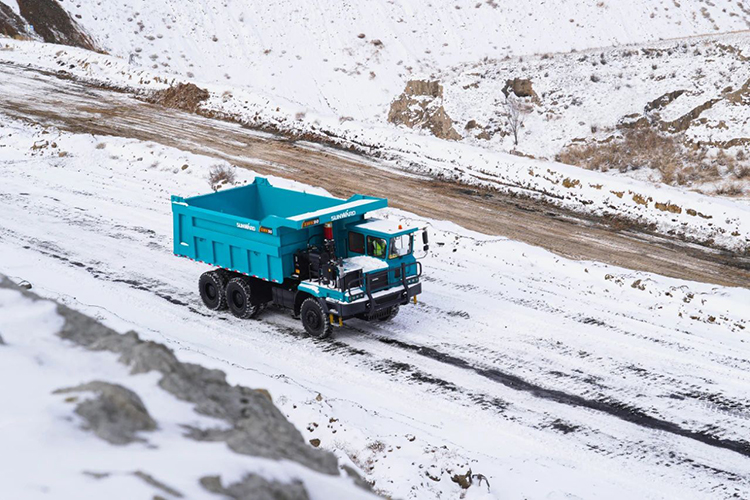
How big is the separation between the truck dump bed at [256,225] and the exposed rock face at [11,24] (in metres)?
34.7

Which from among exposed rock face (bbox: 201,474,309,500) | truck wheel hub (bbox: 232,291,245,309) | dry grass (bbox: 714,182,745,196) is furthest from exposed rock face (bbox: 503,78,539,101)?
exposed rock face (bbox: 201,474,309,500)

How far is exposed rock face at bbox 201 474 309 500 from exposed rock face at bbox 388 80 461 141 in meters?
34.3

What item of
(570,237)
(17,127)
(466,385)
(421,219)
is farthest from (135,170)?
(466,385)

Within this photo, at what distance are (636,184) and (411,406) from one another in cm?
1530

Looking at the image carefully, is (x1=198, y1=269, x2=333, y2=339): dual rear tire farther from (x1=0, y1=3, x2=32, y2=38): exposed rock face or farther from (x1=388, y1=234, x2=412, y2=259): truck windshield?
(x1=0, y1=3, x2=32, y2=38): exposed rock face

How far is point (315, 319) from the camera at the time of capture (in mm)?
14273

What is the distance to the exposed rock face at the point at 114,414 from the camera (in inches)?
234

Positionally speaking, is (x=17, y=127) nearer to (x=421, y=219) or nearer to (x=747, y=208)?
(x=421, y=219)

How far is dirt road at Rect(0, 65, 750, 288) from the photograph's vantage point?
19.7 meters

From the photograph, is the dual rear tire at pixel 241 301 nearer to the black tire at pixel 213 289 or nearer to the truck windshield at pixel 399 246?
the black tire at pixel 213 289

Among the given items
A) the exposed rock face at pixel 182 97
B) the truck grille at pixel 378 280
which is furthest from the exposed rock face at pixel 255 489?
the exposed rock face at pixel 182 97

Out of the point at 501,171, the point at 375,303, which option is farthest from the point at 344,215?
the point at 501,171

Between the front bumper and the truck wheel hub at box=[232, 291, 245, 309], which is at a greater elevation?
the front bumper

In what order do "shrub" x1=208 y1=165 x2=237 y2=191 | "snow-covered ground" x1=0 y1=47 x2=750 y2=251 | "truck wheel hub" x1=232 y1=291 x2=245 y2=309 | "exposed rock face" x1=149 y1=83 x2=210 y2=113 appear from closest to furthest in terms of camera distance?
"truck wheel hub" x1=232 y1=291 x2=245 y2=309, "snow-covered ground" x1=0 y1=47 x2=750 y2=251, "shrub" x1=208 y1=165 x2=237 y2=191, "exposed rock face" x1=149 y1=83 x2=210 y2=113
